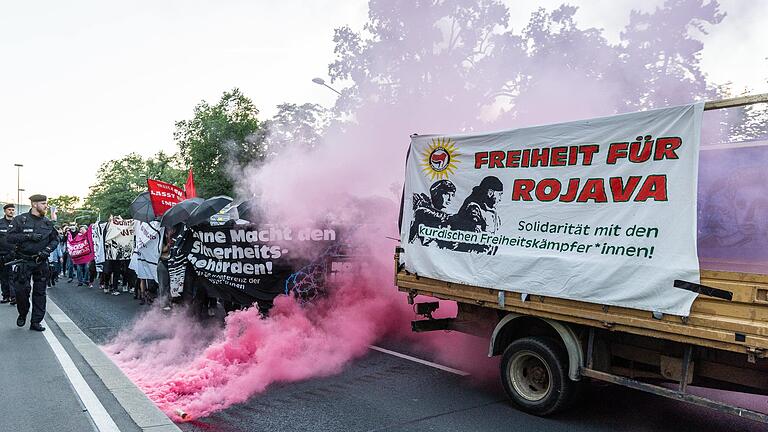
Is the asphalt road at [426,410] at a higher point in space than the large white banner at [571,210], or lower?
lower

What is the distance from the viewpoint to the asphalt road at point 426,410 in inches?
175

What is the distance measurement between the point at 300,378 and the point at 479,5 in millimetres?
6209

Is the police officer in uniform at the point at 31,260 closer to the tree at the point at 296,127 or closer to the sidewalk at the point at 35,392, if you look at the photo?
the sidewalk at the point at 35,392

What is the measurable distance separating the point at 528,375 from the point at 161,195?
31.5ft

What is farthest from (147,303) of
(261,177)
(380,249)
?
(380,249)

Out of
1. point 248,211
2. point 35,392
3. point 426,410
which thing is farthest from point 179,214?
point 426,410

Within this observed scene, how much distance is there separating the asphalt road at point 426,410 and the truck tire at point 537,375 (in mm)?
133

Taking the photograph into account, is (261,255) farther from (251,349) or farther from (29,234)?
(29,234)

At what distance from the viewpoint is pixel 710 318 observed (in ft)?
11.8

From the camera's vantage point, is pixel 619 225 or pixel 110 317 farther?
pixel 110 317

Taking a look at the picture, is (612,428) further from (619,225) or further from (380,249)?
(380,249)

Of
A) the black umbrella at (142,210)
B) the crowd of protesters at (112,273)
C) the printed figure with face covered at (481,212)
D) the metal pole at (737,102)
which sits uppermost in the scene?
the metal pole at (737,102)

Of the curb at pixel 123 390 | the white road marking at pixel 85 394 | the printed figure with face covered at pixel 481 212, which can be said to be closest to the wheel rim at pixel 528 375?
the printed figure with face covered at pixel 481 212

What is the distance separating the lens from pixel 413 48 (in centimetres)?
865
